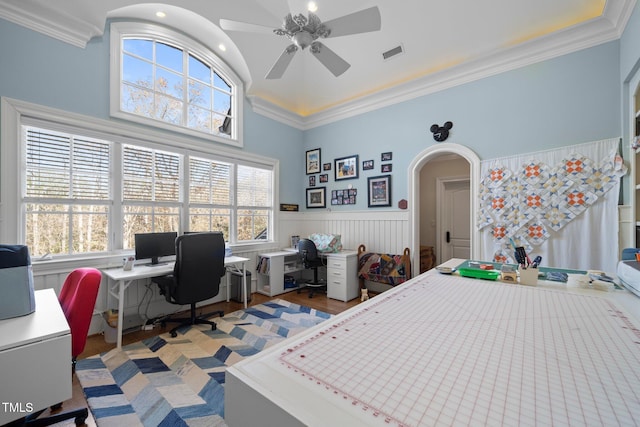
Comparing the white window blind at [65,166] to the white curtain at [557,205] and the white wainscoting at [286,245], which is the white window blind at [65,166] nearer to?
the white wainscoting at [286,245]

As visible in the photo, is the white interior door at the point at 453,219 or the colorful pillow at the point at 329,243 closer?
the colorful pillow at the point at 329,243

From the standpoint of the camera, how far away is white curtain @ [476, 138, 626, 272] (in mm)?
2525

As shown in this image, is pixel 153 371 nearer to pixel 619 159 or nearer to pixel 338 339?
pixel 338 339

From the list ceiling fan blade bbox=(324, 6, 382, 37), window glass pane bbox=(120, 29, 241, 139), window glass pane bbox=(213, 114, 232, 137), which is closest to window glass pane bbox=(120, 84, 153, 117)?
window glass pane bbox=(120, 29, 241, 139)

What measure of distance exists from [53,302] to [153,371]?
0.97 m

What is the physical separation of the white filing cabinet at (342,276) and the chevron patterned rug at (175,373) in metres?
0.83

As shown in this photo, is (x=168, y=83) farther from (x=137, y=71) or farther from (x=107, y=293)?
(x=107, y=293)

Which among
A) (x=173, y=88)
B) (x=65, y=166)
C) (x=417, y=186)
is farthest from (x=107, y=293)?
(x=417, y=186)

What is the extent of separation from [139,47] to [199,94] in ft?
2.58

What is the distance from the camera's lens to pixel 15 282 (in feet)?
4.16

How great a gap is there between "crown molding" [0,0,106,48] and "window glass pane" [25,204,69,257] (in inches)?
65.3

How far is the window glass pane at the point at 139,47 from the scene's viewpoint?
10.0 ft

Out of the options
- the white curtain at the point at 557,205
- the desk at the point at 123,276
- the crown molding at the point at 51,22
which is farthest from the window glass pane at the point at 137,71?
the white curtain at the point at 557,205

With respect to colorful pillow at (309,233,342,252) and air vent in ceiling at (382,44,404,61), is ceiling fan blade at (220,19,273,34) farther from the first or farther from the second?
colorful pillow at (309,233,342,252)
